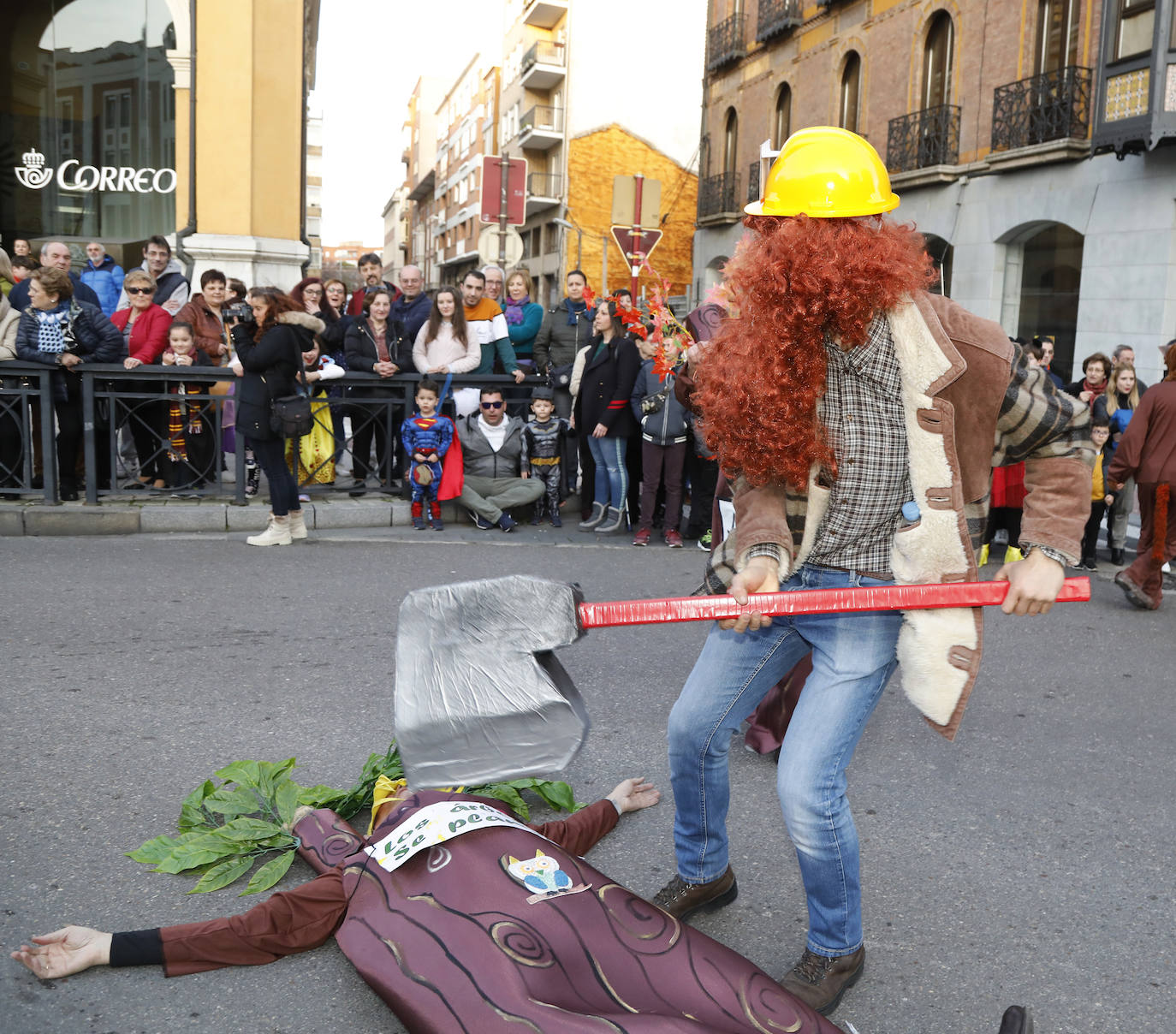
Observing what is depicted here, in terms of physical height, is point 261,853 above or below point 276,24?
below

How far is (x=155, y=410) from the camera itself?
31.3ft

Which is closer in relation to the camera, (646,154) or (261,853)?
(261,853)

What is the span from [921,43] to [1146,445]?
49.8 feet

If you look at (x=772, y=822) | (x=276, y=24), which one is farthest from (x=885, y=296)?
(x=276, y=24)

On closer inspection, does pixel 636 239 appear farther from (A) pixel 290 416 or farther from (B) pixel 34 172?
(B) pixel 34 172

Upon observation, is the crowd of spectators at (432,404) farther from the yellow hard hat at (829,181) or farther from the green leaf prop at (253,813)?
the yellow hard hat at (829,181)

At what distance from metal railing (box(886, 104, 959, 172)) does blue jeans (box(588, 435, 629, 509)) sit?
497 inches

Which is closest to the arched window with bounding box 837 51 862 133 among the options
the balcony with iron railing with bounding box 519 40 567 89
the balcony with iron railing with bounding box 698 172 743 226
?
the balcony with iron railing with bounding box 698 172 743 226

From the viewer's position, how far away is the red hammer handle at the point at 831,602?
2486 millimetres

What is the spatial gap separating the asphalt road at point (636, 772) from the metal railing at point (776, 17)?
68.1 feet

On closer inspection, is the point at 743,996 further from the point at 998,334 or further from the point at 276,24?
the point at 276,24

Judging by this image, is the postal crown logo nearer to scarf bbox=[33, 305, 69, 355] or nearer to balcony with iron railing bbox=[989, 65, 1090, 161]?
scarf bbox=[33, 305, 69, 355]

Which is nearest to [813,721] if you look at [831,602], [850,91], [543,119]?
[831,602]

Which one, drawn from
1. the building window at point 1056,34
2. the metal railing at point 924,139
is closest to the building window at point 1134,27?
the building window at point 1056,34
